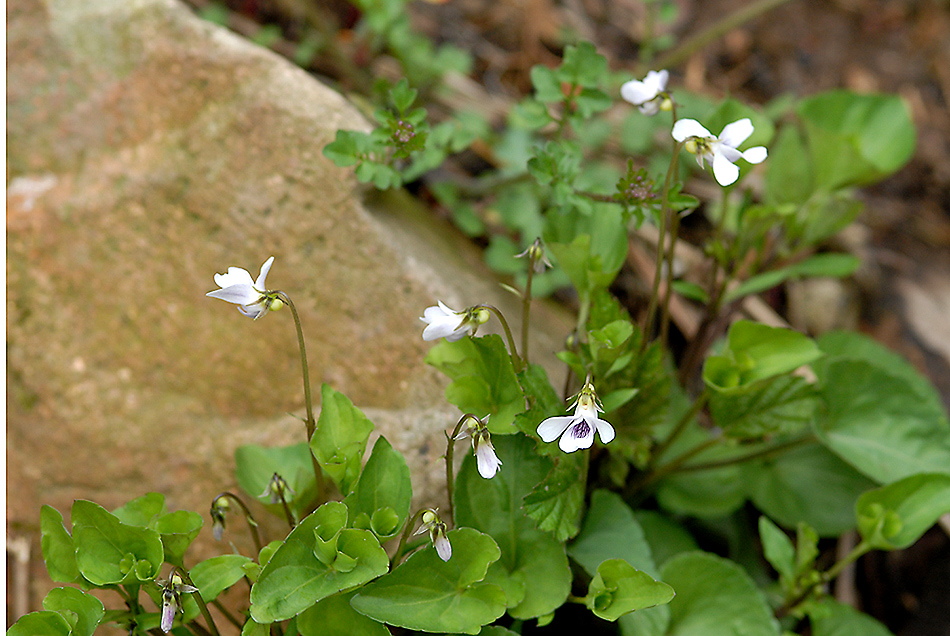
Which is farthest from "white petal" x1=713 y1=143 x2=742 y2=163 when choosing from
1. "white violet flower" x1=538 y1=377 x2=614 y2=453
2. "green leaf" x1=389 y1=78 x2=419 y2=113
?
"green leaf" x1=389 y1=78 x2=419 y2=113

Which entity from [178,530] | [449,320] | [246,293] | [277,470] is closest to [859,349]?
[449,320]

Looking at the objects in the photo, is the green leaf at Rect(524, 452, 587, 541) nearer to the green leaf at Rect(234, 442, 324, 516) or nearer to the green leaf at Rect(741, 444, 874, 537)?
the green leaf at Rect(234, 442, 324, 516)

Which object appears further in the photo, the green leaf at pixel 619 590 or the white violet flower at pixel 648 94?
the white violet flower at pixel 648 94

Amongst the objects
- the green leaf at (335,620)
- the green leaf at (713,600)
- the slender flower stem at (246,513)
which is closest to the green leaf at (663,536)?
the green leaf at (713,600)

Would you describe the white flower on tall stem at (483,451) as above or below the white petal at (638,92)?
below

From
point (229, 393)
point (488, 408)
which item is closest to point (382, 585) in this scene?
point (488, 408)

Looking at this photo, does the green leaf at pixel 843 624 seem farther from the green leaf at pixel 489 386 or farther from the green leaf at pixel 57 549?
the green leaf at pixel 57 549

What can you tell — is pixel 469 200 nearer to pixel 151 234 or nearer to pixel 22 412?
pixel 151 234

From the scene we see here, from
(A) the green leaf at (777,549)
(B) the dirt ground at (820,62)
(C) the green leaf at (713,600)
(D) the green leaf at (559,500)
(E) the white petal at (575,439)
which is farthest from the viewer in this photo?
(B) the dirt ground at (820,62)

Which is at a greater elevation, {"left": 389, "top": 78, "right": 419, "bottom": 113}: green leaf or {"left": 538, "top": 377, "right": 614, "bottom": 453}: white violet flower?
A: {"left": 389, "top": 78, "right": 419, "bottom": 113}: green leaf
